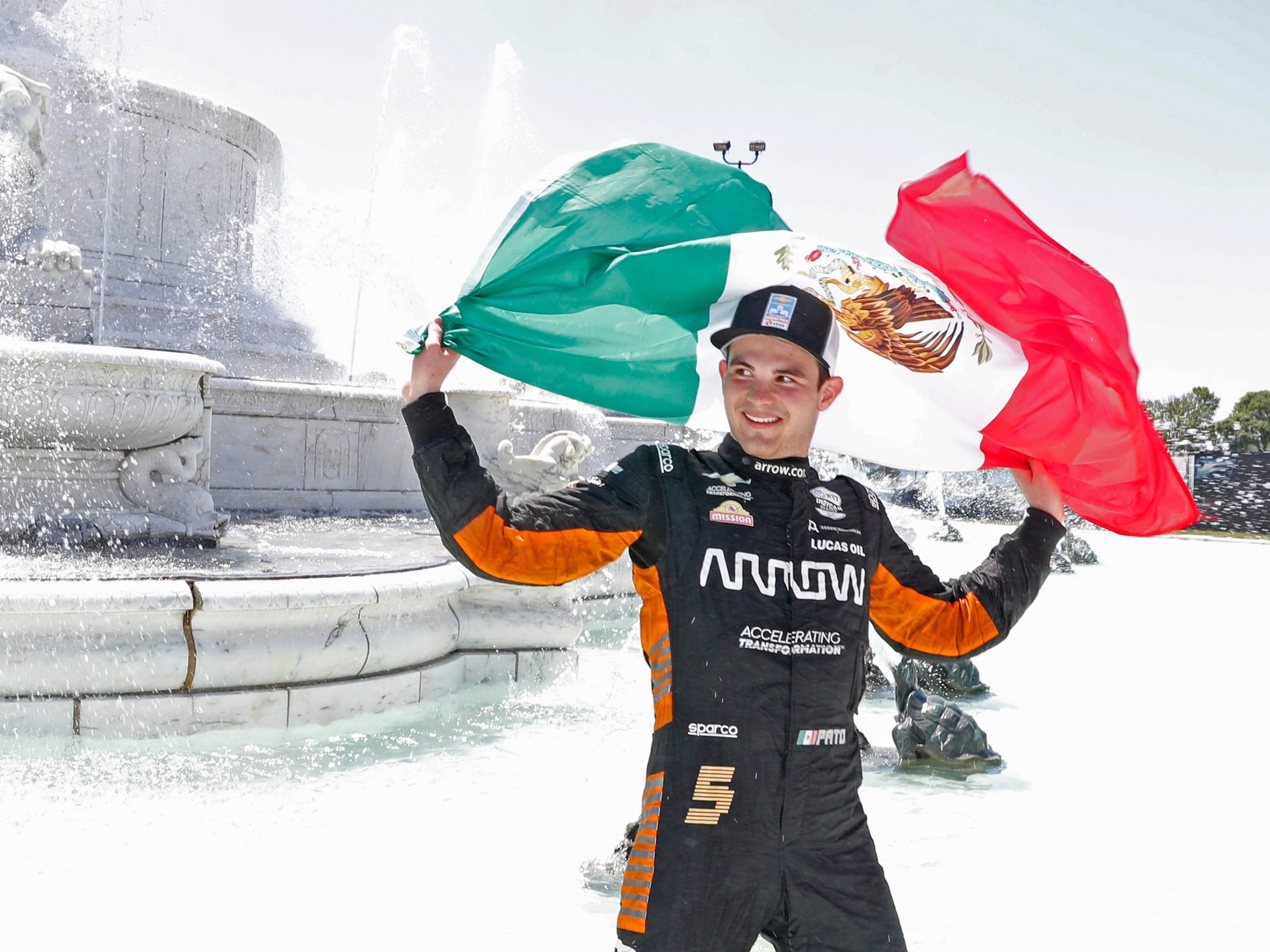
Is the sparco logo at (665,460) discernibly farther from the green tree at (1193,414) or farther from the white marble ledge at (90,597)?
the green tree at (1193,414)

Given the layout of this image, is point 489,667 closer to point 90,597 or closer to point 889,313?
point 90,597

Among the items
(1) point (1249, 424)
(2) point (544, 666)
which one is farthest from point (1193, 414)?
(2) point (544, 666)

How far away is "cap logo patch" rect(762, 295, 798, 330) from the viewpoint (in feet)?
7.16

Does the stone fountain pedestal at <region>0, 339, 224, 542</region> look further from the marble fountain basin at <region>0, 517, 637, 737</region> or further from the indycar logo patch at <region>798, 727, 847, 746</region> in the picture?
the indycar logo patch at <region>798, 727, 847, 746</region>

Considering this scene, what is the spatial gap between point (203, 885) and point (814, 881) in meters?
2.20

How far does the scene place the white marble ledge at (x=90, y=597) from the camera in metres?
4.25

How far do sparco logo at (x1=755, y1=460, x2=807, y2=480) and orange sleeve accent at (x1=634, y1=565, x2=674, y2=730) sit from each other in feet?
0.99

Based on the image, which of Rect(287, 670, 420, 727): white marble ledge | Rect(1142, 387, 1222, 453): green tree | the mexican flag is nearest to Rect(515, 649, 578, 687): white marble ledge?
Rect(287, 670, 420, 727): white marble ledge

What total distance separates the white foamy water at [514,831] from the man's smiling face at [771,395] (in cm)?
173

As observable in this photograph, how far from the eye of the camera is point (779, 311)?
2.19m

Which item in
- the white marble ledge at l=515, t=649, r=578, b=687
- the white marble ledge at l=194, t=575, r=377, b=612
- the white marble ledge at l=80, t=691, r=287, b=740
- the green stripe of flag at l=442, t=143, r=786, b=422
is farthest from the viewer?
the white marble ledge at l=515, t=649, r=578, b=687

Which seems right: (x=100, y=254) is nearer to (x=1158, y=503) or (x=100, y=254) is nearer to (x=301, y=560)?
(x=301, y=560)

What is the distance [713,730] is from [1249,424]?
6743 cm

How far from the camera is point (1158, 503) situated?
8.85ft
